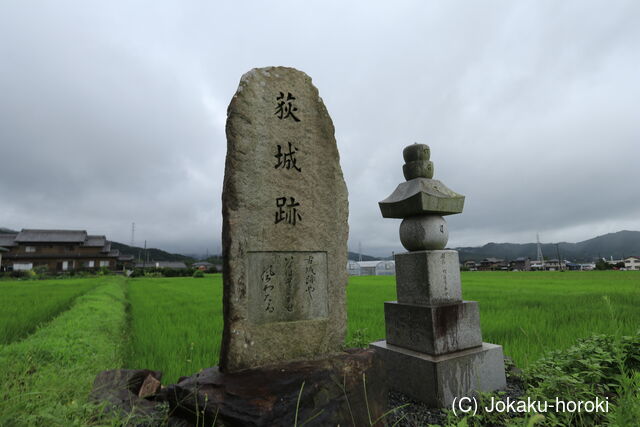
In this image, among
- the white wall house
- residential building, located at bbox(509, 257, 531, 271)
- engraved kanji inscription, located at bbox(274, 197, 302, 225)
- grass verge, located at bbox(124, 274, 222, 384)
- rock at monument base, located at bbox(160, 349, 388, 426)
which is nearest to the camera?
rock at monument base, located at bbox(160, 349, 388, 426)

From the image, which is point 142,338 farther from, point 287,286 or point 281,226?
point 281,226

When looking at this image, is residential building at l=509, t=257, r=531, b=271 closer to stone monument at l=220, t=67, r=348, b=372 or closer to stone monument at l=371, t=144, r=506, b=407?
stone monument at l=371, t=144, r=506, b=407

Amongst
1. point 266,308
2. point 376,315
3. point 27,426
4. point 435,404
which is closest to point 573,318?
point 376,315

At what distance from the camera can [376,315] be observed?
257 inches

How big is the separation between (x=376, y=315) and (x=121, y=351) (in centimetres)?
445

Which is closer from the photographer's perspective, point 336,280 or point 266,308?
point 266,308

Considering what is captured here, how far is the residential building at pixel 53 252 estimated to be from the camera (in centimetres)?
3606

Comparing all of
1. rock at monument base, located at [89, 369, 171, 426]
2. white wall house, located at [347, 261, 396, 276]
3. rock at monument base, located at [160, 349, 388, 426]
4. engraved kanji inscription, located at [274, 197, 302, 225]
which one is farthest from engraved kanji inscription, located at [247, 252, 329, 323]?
white wall house, located at [347, 261, 396, 276]

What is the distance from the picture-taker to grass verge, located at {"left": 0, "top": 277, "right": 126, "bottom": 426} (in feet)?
6.30

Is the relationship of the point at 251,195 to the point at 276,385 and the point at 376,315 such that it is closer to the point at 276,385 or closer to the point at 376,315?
the point at 276,385

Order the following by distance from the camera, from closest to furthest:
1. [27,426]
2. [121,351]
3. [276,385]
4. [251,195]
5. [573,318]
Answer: [27,426] < [276,385] < [251,195] < [121,351] < [573,318]

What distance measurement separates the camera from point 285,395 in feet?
7.22

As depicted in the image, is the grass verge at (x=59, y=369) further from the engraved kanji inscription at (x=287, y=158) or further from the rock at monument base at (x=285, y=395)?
the engraved kanji inscription at (x=287, y=158)

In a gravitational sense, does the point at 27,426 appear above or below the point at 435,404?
above
